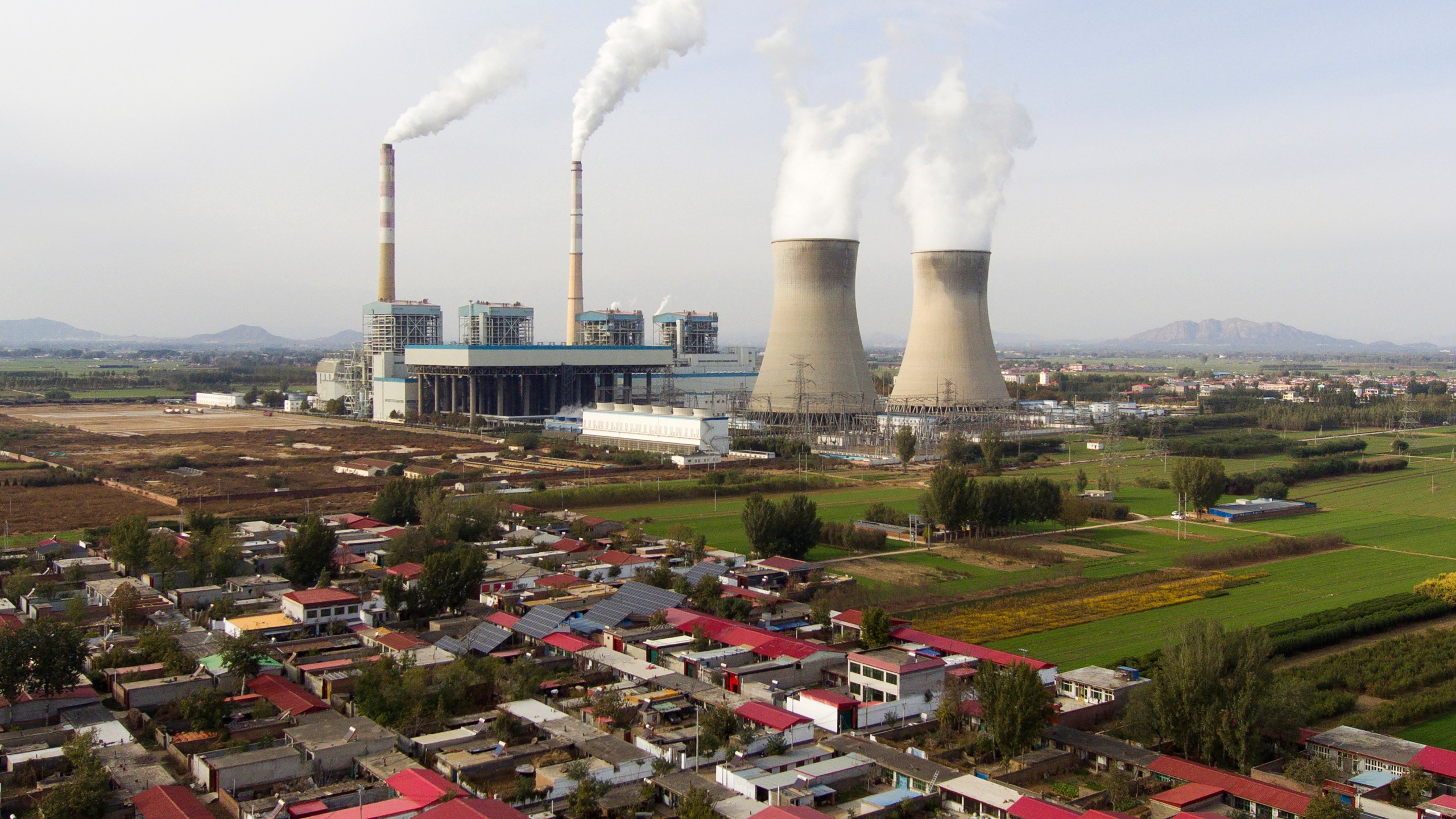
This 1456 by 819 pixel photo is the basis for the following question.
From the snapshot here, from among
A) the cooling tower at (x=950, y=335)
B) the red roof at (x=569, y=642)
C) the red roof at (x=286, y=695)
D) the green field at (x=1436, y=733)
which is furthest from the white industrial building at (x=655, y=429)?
the green field at (x=1436, y=733)

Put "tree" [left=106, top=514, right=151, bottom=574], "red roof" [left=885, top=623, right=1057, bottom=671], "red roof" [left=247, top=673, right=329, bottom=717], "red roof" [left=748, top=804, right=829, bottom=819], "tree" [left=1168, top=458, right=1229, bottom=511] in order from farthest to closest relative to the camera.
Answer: "tree" [left=1168, top=458, right=1229, bottom=511], "tree" [left=106, top=514, right=151, bottom=574], "red roof" [left=885, top=623, right=1057, bottom=671], "red roof" [left=247, top=673, right=329, bottom=717], "red roof" [left=748, top=804, right=829, bottom=819]

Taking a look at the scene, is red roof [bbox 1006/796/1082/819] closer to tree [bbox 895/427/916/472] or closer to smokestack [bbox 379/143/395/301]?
tree [bbox 895/427/916/472]

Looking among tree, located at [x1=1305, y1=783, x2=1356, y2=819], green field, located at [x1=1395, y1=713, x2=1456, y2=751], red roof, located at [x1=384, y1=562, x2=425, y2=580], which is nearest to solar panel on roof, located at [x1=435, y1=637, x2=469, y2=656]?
red roof, located at [x1=384, y1=562, x2=425, y2=580]

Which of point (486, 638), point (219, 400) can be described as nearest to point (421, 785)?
point (486, 638)

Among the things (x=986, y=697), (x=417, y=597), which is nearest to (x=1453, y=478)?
(x=986, y=697)

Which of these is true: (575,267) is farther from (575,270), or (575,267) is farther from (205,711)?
(205,711)

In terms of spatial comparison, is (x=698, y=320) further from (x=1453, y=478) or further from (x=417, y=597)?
(x=417, y=597)
